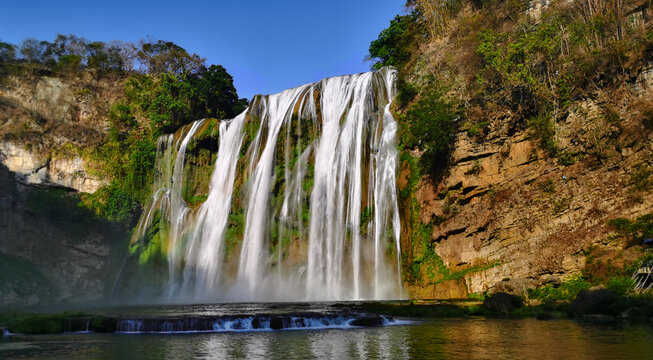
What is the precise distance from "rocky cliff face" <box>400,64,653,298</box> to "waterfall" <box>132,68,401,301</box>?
2.10 meters

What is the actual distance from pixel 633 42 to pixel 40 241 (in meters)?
42.0

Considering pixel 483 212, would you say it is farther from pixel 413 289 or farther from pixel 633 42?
pixel 633 42

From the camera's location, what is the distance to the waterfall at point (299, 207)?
2372 centimetres

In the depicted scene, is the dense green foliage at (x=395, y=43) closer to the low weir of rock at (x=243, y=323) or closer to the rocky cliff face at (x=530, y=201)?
the rocky cliff face at (x=530, y=201)

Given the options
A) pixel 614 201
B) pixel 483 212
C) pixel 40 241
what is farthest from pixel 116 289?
pixel 614 201

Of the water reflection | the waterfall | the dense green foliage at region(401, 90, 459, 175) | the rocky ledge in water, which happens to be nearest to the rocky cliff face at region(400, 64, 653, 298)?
the dense green foliage at region(401, 90, 459, 175)

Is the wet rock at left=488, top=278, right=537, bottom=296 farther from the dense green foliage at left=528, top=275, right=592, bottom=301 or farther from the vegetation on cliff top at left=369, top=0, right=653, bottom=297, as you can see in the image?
the vegetation on cliff top at left=369, top=0, right=653, bottom=297

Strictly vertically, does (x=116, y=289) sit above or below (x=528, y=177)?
below

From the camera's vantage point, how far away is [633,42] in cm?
1852

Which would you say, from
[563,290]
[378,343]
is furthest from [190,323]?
[563,290]

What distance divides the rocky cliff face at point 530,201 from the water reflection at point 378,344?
6071 mm

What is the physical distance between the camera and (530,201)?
Answer: 62.8 ft

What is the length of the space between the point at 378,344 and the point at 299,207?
18756 millimetres

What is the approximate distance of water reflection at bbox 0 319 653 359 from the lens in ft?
25.3
